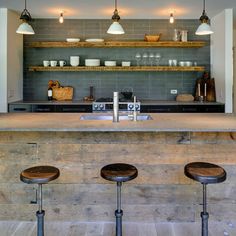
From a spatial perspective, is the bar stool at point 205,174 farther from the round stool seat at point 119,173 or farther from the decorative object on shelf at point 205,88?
the decorative object on shelf at point 205,88

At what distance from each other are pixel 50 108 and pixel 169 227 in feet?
9.64

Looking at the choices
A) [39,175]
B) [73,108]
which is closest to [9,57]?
[73,108]

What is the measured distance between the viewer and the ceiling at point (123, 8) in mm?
4586

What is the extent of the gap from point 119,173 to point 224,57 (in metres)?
3.43

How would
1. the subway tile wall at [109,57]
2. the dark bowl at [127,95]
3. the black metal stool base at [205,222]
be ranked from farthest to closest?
the subway tile wall at [109,57] → the dark bowl at [127,95] → the black metal stool base at [205,222]

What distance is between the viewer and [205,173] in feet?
7.82

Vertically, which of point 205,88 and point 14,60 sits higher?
point 14,60

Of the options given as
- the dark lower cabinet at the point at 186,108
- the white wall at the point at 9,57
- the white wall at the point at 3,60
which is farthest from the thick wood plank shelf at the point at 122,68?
the dark lower cabinet at the point at 186,108

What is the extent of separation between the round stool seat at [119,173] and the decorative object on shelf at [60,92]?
343cm

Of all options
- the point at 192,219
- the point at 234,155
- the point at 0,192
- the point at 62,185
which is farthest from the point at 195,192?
the point at 0,192

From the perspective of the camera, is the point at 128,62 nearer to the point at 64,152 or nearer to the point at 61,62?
the point at 61,62

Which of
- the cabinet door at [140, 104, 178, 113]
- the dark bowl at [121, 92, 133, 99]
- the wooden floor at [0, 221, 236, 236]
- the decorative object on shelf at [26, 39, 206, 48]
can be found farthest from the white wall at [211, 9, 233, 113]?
the wooden floor at [0, 221, 236, 236]

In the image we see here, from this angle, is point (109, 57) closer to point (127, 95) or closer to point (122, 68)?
point (122, 68)

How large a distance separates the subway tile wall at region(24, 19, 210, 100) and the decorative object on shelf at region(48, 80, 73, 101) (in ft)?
0.33
